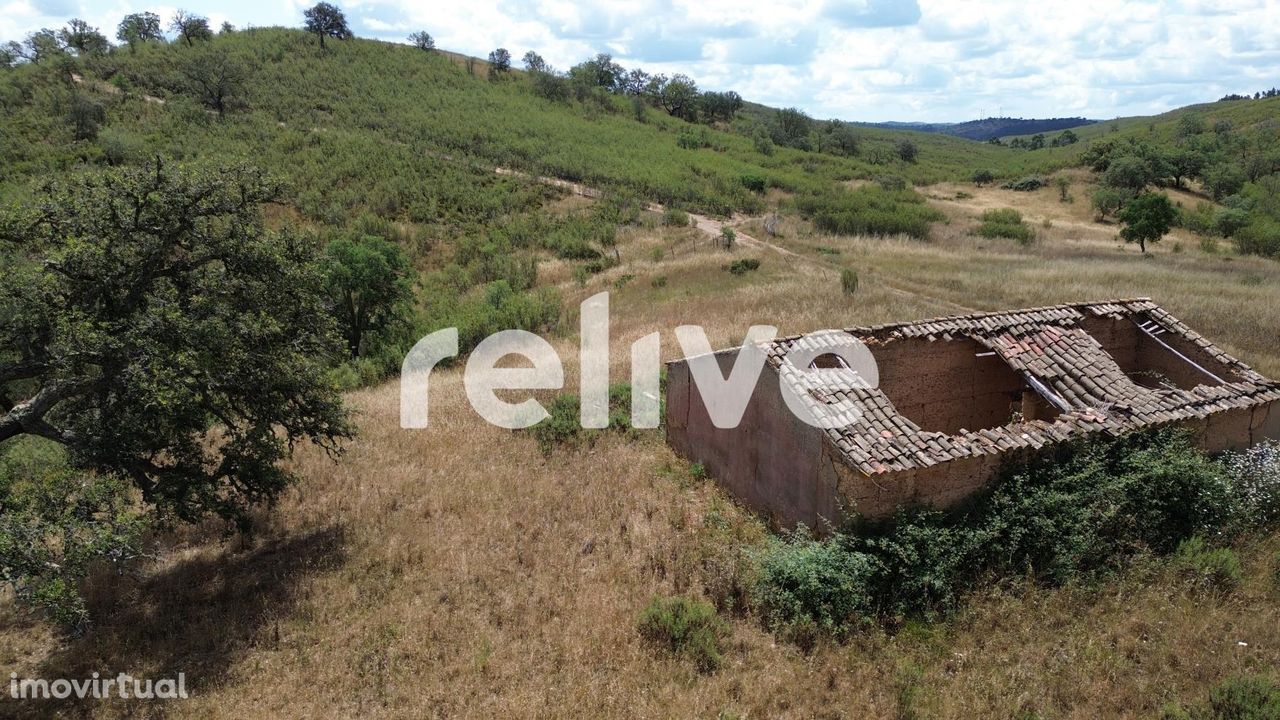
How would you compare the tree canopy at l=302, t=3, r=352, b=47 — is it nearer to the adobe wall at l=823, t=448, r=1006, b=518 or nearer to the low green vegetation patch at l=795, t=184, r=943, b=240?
the low green vegetation patch at l=795, t=184, r=943, b=240

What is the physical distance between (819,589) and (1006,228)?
123 ft

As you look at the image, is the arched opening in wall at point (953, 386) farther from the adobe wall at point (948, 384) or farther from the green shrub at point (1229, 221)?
the green shrub at point (1229, 221)

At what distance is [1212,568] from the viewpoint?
7.59 metres

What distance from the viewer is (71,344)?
7.35 meters

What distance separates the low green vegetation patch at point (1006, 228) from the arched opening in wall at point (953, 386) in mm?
28873

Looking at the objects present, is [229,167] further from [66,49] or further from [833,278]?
[66,49]

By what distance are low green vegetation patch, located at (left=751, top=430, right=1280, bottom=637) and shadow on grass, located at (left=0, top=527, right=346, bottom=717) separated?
5.77m

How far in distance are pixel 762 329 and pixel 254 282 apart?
12.8 meters

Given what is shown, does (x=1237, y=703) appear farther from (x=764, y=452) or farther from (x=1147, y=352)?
(x=1147, y=352)

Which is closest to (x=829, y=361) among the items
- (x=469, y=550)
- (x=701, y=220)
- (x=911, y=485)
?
(x=911, y=485)

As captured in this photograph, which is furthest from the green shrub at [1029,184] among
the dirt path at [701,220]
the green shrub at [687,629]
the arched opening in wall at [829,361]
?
the green shrub at [687,629]

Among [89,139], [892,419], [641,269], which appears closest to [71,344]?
[892,419]

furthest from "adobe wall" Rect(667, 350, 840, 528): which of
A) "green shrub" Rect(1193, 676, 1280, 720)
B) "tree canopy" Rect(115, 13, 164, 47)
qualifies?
"tree canopy" Rect(115, 13, 164, 47)

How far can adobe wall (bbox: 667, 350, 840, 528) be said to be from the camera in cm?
876
